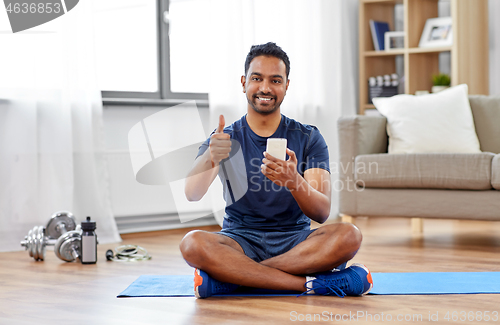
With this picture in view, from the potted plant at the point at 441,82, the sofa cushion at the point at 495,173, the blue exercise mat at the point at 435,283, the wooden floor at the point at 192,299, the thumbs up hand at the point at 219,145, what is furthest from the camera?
the potted plant at the point at 441,82

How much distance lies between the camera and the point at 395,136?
3.40 meters

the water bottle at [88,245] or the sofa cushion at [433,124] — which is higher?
the sofa cushion at [433,124]

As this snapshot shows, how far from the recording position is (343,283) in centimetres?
188

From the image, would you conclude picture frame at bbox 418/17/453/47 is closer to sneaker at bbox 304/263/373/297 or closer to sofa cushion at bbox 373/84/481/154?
sofa cushion at bbox 373/84/481/154

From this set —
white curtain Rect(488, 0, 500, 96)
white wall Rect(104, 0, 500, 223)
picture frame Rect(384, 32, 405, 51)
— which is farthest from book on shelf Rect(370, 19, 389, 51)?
white wall Rect(104, 0, 500, 223)

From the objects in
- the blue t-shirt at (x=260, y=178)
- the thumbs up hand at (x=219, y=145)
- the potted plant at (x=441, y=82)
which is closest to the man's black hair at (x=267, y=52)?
the blue t-shirt at (x=260, y=178)

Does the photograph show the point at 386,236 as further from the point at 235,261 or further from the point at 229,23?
the point at 235,261

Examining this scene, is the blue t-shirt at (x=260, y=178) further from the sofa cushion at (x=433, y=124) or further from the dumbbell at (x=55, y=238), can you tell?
the sofa cushion at (x=433, y=124)

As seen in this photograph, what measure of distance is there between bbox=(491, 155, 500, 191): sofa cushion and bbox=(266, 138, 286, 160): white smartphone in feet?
5.05

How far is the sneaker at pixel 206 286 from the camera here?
1.86m

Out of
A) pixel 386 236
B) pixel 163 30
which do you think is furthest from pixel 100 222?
pixel 386 236

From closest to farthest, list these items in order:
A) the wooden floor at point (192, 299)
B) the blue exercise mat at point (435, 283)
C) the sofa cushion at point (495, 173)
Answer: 1. the wooden floor at point (192, 299)
2. the blue exercise mat at point (435, 283)
3. the sofa cushion at point (495, 173)

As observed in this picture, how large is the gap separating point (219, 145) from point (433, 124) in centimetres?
185

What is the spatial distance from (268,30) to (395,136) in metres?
1.24
